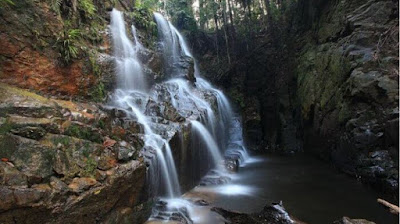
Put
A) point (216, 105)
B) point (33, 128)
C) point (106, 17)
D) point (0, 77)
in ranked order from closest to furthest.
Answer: point (33, 128) → point (0, 77) → point (106, 17) → point (216, 105)

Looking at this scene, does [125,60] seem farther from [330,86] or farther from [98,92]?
[330,86]

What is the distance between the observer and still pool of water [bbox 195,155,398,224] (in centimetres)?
749

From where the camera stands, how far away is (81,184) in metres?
5.57

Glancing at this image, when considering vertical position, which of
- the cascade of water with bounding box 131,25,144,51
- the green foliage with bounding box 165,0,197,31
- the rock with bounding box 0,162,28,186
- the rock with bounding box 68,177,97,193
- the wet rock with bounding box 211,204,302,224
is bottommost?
the wet rock with bounding box 211,204,302,224

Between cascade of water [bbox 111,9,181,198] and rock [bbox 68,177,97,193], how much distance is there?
2765 millimetres

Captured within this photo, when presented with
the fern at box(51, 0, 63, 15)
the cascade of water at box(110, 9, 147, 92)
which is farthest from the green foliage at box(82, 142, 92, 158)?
the cascade of water at box(110, 9, 147, 92)

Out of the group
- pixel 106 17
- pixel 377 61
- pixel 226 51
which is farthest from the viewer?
pixel 226 51

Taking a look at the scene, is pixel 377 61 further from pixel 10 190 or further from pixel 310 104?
pixel 10 190

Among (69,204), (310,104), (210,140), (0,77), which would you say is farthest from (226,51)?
(69,204)

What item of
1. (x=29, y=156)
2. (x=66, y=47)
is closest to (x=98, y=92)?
(x=66, y=47)

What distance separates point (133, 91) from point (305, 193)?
7446 millimetres

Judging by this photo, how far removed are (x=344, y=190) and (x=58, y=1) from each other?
10.6 meters

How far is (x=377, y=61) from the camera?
977 centimetres

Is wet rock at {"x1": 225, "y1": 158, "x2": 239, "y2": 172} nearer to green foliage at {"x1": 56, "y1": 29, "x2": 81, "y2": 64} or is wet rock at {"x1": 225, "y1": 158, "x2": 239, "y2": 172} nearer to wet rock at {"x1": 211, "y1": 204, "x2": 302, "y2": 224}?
wet rock at {"x1": 211, "y1": 204, "x2": 302, "y2": 224}
